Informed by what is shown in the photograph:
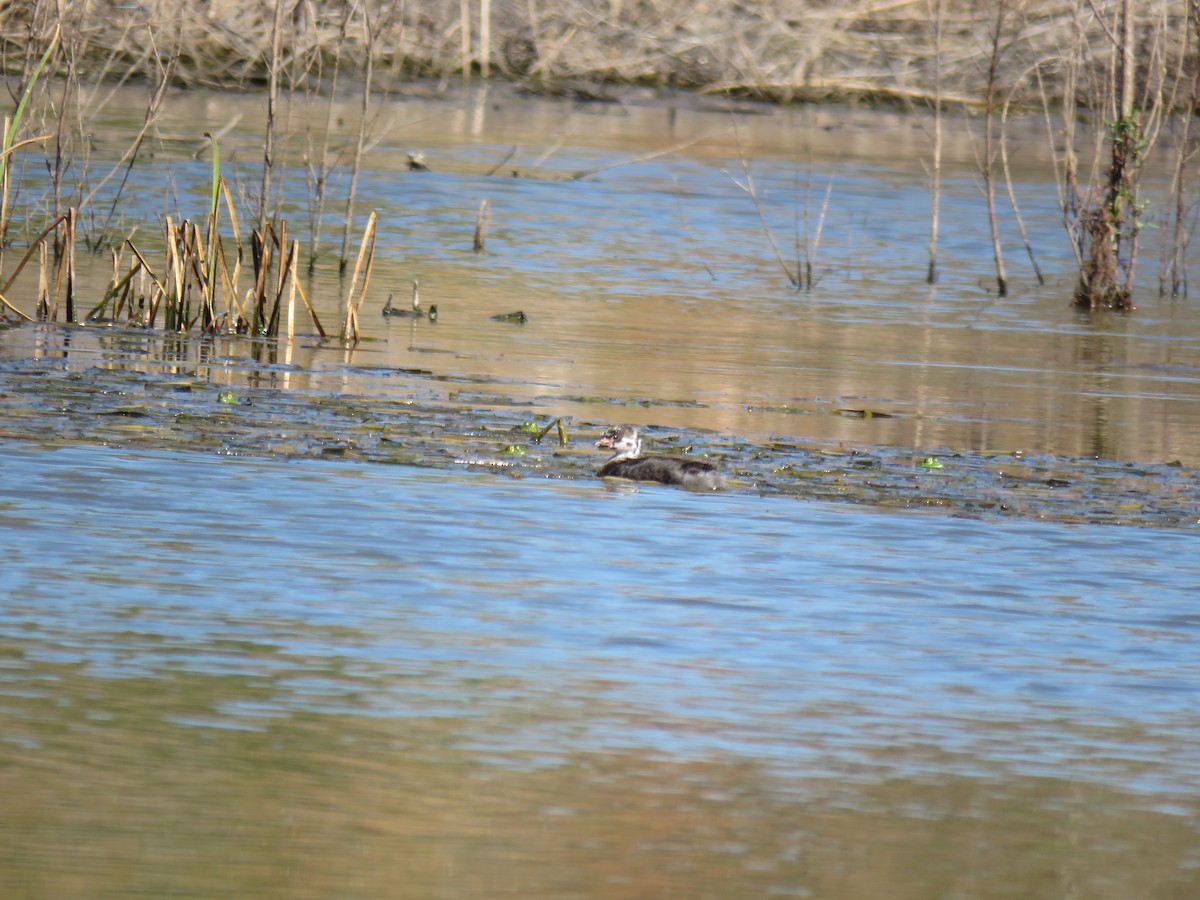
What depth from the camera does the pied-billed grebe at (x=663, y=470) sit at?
837 cm

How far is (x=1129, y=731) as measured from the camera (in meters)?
5.51

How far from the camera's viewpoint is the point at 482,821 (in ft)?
14.8

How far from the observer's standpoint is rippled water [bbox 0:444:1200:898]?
4.37 meters

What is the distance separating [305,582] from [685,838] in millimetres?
2345

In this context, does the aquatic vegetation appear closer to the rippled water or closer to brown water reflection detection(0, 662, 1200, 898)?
the rippled water

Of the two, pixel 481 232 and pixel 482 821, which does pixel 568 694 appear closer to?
pixel 482 821

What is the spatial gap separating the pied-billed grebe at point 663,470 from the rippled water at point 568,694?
0.25 metres

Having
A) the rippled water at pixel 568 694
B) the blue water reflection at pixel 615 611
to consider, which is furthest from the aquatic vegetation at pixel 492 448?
→ the rippled water at pixel 568 694

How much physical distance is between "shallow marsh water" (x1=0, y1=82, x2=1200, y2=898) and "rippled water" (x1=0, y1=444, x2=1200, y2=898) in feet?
0.05

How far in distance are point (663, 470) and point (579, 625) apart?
2.16 metres

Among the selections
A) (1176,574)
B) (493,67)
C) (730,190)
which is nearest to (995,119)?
(493,67)

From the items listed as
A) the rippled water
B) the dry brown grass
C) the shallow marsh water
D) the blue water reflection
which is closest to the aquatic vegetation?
the shallow marsh water

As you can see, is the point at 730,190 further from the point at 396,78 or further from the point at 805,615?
the point at 805,615

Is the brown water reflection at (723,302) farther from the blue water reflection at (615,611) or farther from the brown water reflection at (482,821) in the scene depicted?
the brown water reflection at (482,821)
